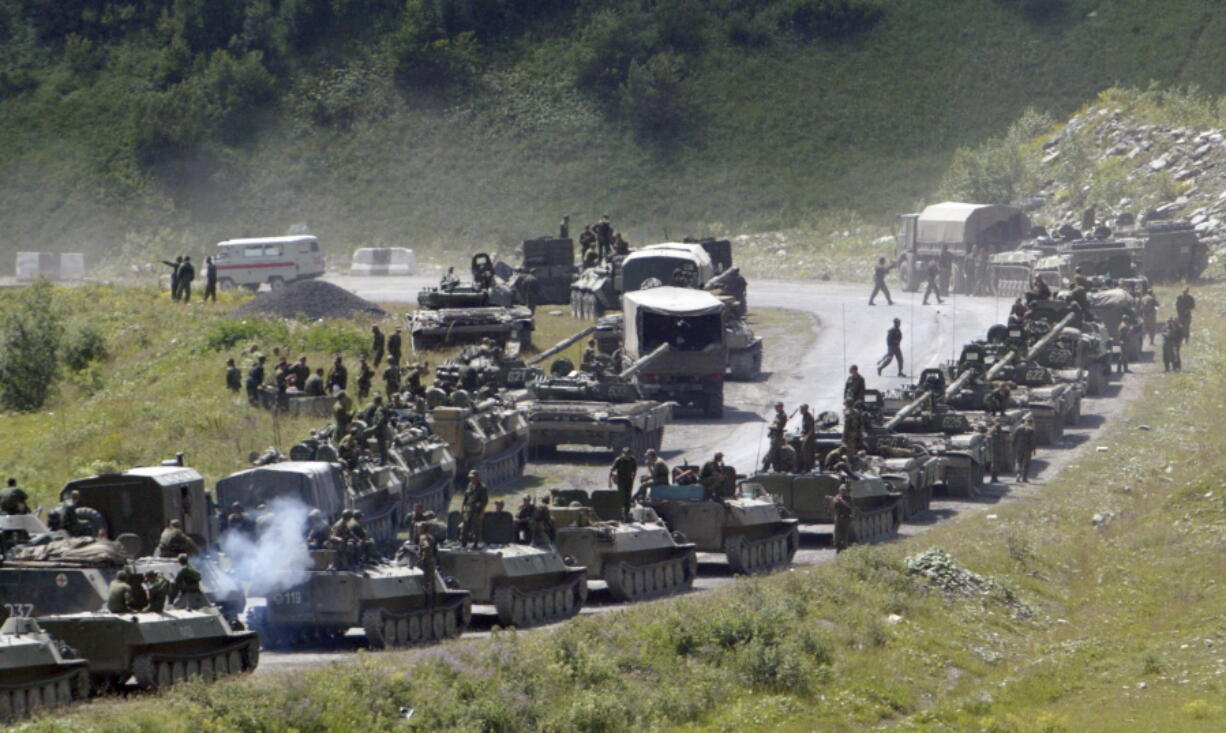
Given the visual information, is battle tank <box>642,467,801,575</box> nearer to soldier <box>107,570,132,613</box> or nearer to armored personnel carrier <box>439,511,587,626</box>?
armored personnel carrier <box>439,511,587,626</box>

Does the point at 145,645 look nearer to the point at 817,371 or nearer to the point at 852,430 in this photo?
the point at 852,430

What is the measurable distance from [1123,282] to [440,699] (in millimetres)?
40606

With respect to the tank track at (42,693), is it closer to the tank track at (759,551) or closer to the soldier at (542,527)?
the soldier at (542,527)

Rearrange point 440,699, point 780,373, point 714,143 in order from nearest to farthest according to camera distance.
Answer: point 440,699 → point 780,373 → point 714,143

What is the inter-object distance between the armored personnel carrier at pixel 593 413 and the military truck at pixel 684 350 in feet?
10.4

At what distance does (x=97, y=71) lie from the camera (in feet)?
339

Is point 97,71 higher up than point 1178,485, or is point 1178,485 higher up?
point 97,71

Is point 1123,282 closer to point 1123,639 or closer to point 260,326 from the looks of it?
point 260,326

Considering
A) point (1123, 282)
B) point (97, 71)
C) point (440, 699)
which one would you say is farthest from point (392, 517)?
point (97, 71)

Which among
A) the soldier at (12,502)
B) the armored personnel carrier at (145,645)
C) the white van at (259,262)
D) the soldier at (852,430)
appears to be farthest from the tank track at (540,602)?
the white van at (259,262)

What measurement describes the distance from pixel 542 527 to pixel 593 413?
1341 cm

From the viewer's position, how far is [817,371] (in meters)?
52.1

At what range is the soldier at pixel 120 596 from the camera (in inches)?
831

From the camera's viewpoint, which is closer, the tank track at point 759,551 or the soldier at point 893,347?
the tank track at point 759,551
